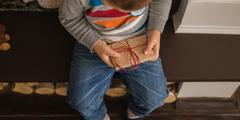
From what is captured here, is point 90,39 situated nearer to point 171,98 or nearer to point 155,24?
point 155,24

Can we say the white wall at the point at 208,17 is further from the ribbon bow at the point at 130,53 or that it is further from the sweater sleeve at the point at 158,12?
the ribbon bow at the point at 130,53

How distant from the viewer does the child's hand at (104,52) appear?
1.08m

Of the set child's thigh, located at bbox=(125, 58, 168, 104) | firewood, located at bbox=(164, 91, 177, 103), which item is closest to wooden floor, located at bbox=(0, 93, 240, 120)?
firewood, located at bbox=(164, 91, 177, 103)

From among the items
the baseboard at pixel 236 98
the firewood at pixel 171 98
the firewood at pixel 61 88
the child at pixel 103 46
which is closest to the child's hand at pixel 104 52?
the child at pixel 103 46

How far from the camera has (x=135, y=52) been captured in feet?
3.60

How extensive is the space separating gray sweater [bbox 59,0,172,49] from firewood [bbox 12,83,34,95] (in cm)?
34

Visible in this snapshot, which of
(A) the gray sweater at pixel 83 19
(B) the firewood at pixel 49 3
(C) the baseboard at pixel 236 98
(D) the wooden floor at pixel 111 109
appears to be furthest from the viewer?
(C) the baseboard at pixel 236 98

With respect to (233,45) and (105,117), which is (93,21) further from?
(233,45)

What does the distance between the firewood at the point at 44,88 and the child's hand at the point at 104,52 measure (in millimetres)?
322

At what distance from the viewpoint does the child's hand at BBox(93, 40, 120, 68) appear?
1081 millimetres

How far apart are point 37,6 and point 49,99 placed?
0.34 meters

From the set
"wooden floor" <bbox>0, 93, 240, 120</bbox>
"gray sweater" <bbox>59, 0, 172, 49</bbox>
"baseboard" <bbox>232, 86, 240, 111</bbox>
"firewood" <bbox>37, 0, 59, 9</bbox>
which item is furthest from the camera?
"baseboard" <bbox>232, 86, 240, 111</bbox>

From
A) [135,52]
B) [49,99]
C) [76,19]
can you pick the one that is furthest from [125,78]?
[49,99]

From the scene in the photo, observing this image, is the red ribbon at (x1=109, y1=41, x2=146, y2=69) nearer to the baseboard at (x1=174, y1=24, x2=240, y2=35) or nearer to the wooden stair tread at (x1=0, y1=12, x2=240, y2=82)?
the wooden stair tread at (x1=0, y1=12, x2=240, y2=82)
